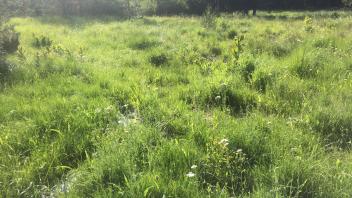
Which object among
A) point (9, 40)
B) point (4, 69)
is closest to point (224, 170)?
point (4, 69)

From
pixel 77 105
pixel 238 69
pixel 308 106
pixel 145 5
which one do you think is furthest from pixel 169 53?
pixel 145 5

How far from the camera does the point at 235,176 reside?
3662 mm

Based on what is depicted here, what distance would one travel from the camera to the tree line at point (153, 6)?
27444mm

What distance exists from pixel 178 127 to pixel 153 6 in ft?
74.0

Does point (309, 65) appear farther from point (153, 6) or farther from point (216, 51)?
point (153, 6)

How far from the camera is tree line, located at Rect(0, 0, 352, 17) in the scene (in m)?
27.4

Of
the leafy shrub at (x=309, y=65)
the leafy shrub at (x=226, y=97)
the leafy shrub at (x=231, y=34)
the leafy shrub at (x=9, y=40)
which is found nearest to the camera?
the leafy shrub at (x=226, y=97)

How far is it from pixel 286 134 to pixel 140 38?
8248 mm

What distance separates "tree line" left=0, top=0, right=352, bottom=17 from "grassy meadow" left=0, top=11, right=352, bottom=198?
53.9ft

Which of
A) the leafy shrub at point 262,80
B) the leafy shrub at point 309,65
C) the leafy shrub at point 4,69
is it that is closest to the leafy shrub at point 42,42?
the leafy shrub at point 4,69

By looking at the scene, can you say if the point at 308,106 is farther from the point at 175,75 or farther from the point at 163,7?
the point at 163,7

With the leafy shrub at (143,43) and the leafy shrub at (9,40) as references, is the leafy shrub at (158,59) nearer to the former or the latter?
the leafy shrub at (143,43)

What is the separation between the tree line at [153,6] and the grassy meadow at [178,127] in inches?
646

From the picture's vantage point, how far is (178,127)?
191 inches
